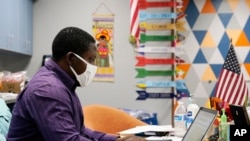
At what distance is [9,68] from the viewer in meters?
4.67

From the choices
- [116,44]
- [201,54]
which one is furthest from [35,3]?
[201,54]

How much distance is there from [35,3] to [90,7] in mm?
725

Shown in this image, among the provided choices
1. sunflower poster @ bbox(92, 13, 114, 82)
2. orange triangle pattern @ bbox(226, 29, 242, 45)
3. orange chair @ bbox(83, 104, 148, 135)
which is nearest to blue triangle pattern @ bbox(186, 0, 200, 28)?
orange triangle pattern @ bbox(226, 29, 242, 45)

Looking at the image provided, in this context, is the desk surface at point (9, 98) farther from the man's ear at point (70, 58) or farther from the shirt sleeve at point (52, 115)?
the shirt sleeve at point (52, 115)

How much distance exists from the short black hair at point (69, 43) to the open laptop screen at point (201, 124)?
0.67m

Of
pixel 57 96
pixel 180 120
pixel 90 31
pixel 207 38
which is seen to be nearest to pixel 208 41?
pixel 207 38

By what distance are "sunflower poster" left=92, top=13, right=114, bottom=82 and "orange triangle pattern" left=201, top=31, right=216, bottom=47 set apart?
4.02 ft

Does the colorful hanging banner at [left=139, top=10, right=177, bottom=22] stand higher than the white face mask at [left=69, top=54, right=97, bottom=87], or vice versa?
the colorful hanging banner at [left=139, top=10, right=177, bottom=22]

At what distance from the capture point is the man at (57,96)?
60.8 inches

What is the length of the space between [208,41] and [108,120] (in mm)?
2403

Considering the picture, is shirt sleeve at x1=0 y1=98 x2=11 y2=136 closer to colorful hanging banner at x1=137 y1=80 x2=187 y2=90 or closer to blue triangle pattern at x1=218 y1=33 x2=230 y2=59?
colorful hanging banner at x1=137 y1=80 x2=187 y2=90

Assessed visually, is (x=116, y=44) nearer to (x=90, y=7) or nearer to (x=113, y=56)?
(x=113, y=56)

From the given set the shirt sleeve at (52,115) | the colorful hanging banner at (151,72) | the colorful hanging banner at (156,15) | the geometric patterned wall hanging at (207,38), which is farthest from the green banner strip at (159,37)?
the geometric patterned wall hanging at (207,38)

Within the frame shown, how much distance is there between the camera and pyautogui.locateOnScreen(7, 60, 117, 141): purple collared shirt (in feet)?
5.04
